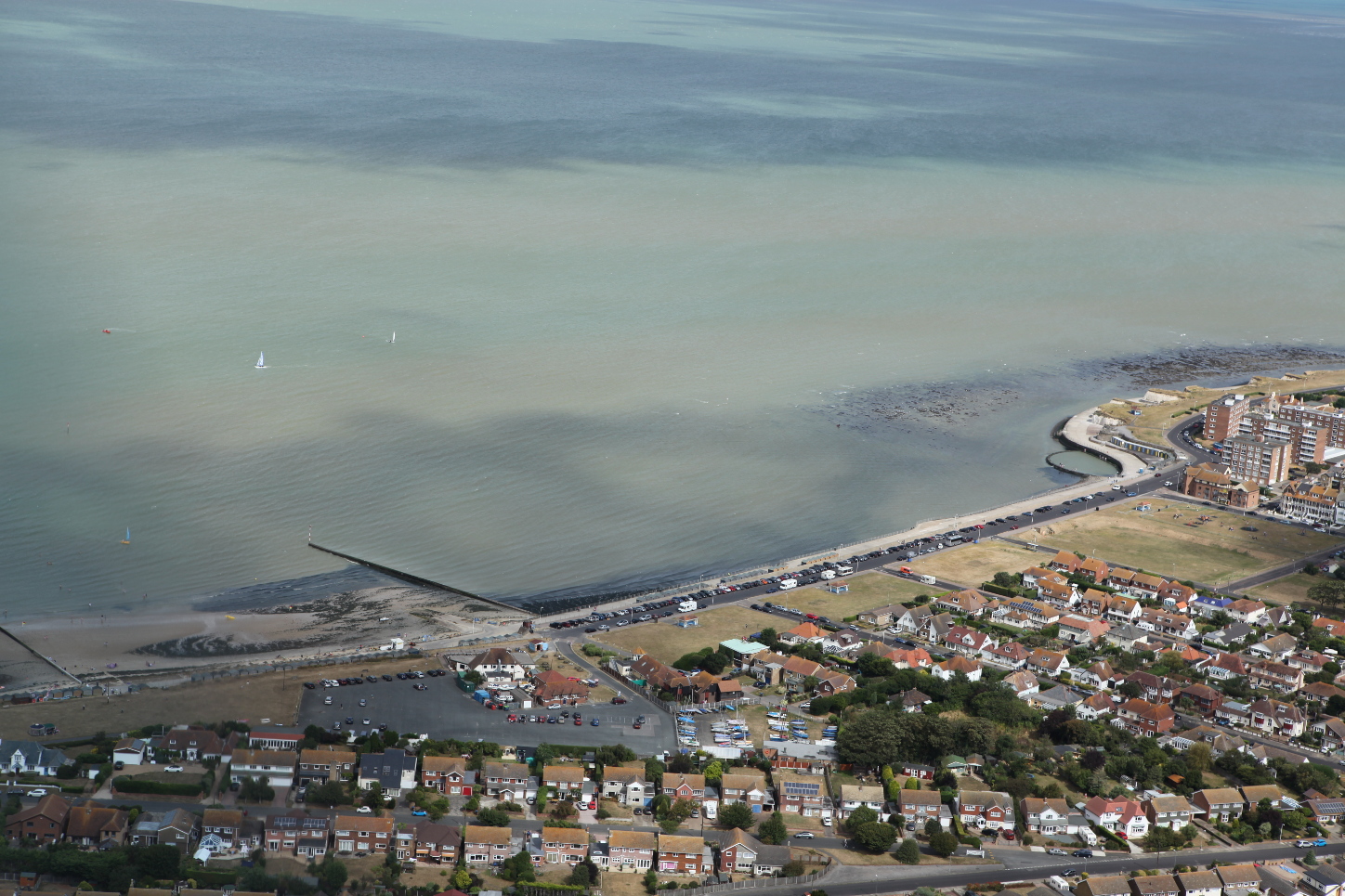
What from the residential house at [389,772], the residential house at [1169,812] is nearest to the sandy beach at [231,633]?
the residential house at [389,772]

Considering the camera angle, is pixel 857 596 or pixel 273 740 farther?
pixel 857 596

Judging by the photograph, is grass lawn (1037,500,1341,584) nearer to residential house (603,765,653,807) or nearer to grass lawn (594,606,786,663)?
grass lawn (594,606,786,663)

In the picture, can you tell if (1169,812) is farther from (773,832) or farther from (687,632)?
(687,632)

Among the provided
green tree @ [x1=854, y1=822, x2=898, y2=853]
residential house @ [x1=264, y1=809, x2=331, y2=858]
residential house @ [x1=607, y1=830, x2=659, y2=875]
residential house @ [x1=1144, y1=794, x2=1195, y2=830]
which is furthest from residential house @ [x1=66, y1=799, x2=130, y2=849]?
residential house @ [x1=1144, y1=794, x2=1195, y2=830]

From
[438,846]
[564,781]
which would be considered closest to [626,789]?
[564,781]

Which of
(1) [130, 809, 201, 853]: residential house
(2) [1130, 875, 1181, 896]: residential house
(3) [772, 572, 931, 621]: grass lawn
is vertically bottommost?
(3) [772, 572, 931, 621]: grass lawn

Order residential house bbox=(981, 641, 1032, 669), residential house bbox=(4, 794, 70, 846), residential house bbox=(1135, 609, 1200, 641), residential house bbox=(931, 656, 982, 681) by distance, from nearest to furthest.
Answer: residential house bbox=(4, 794, 70, 846)
residential house bbox=(931, 656, 982, 681)
residential house bbox=(981, 641, 1032, 669)
residential house bbox=(1135, 609, 1200, 641)

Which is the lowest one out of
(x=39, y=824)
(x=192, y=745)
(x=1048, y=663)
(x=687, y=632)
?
(x=687, y=632)
